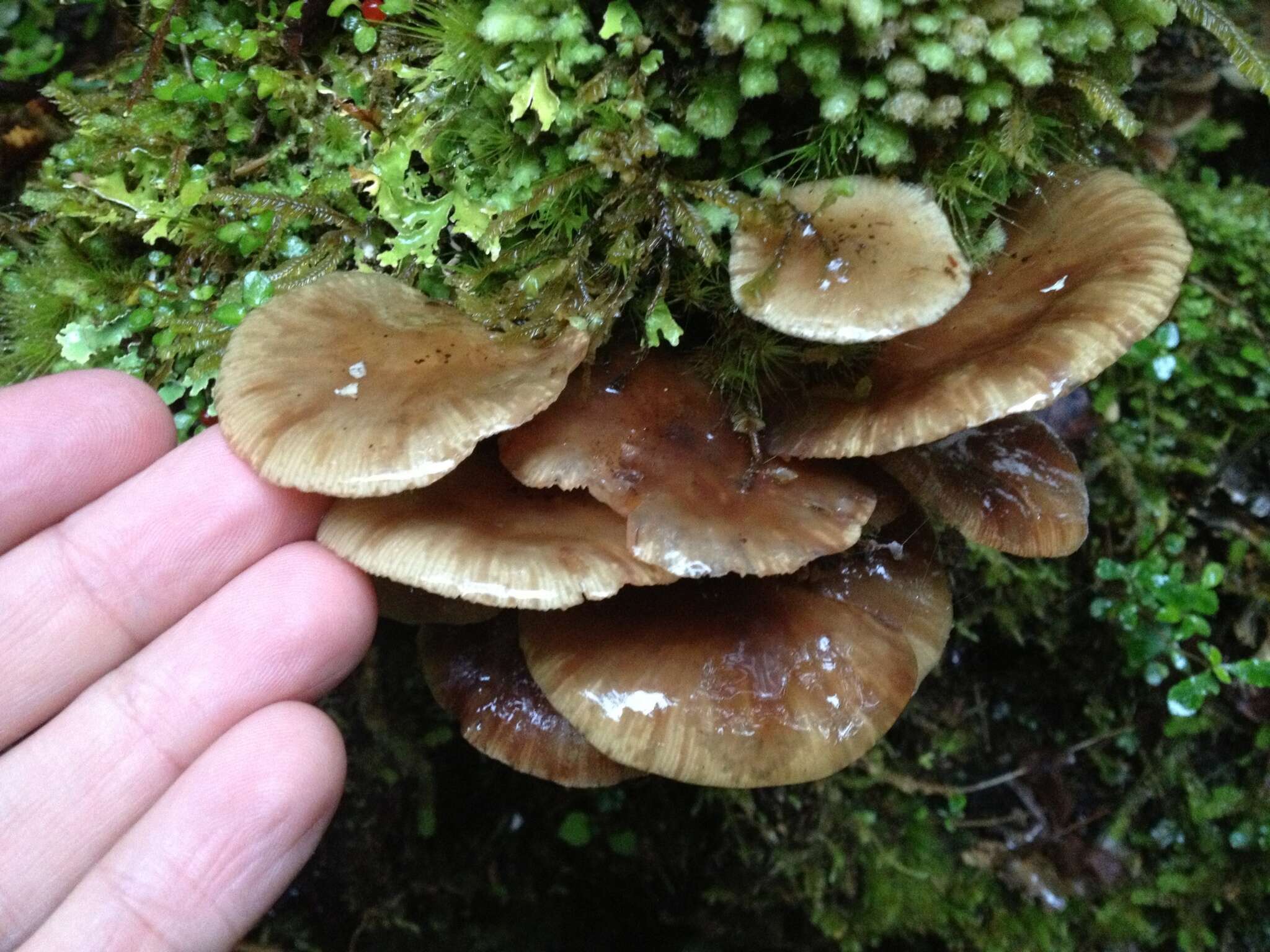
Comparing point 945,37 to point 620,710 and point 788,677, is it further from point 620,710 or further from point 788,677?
point 620,710

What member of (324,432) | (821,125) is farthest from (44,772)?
(821,125)

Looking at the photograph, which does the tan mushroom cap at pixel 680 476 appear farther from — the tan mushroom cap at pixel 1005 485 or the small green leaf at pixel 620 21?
the small green leaf at pixel 620 21

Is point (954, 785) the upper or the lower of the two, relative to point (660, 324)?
lower

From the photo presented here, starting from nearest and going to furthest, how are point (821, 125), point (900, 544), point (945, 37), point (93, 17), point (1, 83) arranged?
point (945, 37), point (821, 125), point (900, 544), point (1, 83), point (93, 17)

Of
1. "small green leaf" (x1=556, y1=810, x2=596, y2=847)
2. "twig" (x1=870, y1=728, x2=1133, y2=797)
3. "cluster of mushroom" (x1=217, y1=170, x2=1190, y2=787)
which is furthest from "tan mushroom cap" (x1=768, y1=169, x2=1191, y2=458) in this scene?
"small green leaf" (x1=556, y1=810, x2=596, y2=847)

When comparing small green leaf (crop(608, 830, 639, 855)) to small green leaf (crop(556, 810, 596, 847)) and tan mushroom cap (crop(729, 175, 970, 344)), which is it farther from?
tan mushroom cap (crop(729, 175, 970, 344))

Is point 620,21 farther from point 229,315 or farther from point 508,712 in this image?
point 508,712

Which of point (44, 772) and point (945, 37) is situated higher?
point (945, 37)

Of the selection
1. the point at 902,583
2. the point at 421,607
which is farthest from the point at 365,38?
the point at 902,583
